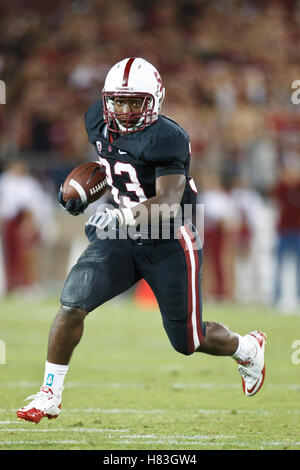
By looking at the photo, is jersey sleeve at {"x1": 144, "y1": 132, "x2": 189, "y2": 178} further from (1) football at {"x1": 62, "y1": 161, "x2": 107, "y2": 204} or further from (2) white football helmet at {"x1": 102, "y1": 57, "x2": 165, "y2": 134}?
(1) football at {"x1": 62, "y1": 161, "x2": 107, "y2": 204}

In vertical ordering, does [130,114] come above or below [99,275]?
above

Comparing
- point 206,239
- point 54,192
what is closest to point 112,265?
point 206,239

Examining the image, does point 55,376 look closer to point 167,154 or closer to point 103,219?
point 103,219

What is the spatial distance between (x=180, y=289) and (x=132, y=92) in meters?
0.96

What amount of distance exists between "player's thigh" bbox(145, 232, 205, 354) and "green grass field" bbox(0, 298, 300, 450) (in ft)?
1.39

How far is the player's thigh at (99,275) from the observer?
4312mm

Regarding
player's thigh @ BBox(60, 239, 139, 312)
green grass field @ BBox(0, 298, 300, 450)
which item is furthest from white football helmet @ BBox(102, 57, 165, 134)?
green grass field @ BBox(0, 298, 300, 450)

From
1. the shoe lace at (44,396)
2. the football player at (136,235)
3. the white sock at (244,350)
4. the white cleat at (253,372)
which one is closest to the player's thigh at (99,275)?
the football player at (136,235)

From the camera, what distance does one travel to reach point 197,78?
41.9ft

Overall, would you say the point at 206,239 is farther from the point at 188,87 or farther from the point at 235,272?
the point at 188,87

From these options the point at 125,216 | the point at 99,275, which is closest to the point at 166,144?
the point at 125,216

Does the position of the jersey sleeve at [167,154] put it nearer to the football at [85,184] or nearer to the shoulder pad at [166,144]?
the shoulder pad at [166,144]

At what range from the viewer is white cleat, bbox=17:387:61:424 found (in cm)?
417

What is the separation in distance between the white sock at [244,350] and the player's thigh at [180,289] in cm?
30
